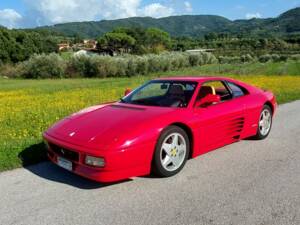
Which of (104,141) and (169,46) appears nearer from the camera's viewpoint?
(104,141)

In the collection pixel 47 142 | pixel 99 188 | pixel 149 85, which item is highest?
pixel 149 85

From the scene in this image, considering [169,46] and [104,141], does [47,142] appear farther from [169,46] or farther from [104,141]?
[169,46]

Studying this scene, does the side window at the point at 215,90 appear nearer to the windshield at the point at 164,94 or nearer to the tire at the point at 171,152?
the windshield at the point at 164,94

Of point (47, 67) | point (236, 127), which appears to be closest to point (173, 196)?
point (236, 127)

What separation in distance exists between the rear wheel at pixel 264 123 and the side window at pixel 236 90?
0.61m

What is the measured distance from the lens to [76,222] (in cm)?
345

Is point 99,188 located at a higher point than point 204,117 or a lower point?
lower

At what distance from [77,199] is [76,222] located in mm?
560

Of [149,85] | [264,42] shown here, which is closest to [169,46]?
[264,42]

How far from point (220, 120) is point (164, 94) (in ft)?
3.14

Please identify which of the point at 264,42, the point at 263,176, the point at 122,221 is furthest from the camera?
the point at 264,42

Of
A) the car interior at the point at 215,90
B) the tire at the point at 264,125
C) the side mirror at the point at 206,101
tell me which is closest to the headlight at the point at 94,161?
the side mirror at the point at 206,101

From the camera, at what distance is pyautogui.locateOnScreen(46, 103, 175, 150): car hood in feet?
14.0

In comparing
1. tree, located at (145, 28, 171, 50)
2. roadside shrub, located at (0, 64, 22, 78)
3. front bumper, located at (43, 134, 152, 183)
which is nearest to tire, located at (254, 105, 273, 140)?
front bumper, located at (43, 134, 152, 183)
